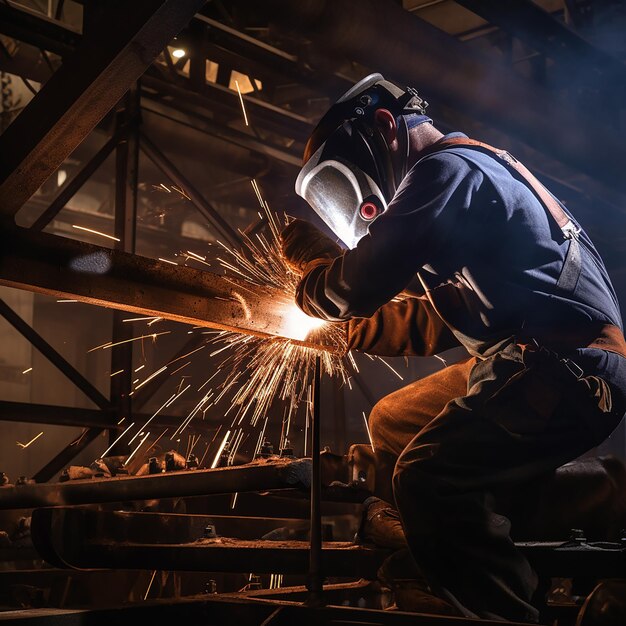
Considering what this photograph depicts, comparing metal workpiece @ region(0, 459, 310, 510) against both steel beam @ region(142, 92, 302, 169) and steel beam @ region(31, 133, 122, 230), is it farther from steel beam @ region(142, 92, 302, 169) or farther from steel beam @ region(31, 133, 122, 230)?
steel beam @ region(142, 92, 302, 169)

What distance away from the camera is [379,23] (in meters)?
5.30

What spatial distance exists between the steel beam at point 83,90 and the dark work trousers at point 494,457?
1316 mm

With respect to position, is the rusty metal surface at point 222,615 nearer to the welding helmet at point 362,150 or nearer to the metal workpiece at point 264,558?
the metal workpiece at point 264,558

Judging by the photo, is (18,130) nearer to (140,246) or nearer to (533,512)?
(533,512)

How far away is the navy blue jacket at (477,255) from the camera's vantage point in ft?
8.15

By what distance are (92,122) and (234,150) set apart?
5171 millimetres

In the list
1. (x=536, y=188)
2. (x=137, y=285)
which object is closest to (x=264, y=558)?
(x=137, y=285)

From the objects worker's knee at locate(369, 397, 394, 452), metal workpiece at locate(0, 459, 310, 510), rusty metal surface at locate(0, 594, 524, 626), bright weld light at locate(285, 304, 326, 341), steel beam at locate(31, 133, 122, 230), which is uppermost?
steel beam at locate(31, 133, 122, 230)

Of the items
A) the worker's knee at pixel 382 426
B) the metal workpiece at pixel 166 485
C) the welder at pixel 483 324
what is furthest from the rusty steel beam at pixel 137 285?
the metal workpiece at pixel 166 485

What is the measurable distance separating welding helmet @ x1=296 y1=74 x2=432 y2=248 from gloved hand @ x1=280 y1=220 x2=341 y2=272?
0.45 ft

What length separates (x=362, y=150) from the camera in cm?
284

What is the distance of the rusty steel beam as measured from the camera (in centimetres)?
246

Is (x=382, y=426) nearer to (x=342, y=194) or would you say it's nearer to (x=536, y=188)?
(x=342, y=194)

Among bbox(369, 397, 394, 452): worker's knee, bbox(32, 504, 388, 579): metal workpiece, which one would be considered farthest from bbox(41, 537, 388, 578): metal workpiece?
bbox(369, 397, 394, 452): worker's knee
